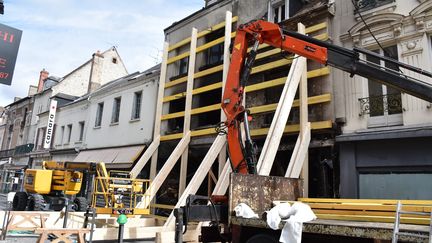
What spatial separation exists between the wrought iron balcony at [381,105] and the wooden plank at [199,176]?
3795 millimetres

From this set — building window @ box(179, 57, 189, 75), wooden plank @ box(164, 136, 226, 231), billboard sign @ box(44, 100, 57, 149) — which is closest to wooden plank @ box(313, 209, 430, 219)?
wooden plank @ box(164, 136, 226, 231)

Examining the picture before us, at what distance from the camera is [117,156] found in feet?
50.0

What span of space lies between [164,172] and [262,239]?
6.03 metres

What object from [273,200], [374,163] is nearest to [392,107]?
[374,163]

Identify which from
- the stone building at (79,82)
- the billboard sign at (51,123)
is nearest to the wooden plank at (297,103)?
the billboard sign at (51,123)

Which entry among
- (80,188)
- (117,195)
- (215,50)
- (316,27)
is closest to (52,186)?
(80,188)

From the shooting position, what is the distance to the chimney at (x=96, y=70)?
1045 inches

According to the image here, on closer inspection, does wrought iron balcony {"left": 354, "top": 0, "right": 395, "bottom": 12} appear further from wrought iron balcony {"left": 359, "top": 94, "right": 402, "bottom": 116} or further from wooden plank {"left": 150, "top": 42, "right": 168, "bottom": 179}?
wooden plank {"left": 150, "top": 42, "right": 168, "bottom": 179}

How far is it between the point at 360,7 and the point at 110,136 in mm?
12529

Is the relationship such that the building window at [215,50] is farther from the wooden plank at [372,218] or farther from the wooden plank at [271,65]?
the wooden plank at [372,218]

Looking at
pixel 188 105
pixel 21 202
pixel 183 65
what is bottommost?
pixel 21 202

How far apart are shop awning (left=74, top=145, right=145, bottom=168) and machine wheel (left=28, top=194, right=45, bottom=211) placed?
3.30 meters

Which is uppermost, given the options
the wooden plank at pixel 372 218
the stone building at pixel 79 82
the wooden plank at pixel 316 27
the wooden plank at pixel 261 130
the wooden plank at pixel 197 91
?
the stone building at pixel 79 82

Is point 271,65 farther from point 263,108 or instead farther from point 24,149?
point 24,149
